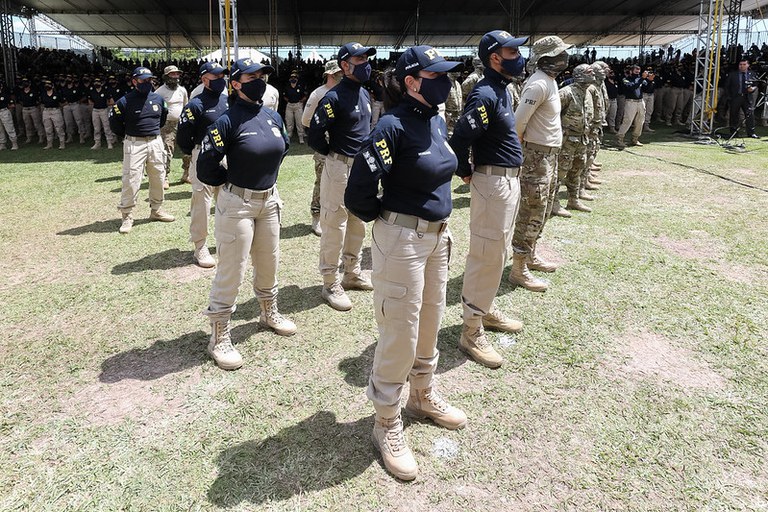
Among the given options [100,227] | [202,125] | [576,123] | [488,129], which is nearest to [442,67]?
[488,129]

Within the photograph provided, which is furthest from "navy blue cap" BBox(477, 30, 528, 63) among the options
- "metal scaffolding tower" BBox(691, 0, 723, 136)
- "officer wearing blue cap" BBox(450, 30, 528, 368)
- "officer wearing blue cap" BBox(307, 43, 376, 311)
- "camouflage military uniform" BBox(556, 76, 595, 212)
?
"metal scaffolding tower" BBox(691, 0, 723, 136)

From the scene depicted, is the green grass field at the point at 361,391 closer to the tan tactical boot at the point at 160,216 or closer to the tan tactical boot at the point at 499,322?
the tan tactical boot at the point at 499,322

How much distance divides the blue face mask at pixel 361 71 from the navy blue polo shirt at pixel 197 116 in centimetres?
179

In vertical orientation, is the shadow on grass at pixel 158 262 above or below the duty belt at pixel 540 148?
below

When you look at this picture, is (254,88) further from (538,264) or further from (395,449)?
(538,264)

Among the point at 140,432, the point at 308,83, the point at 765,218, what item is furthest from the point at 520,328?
the point at 308,83

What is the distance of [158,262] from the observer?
19.9 feet

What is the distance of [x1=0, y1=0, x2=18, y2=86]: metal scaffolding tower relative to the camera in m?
18.3

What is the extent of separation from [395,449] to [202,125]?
425 cm

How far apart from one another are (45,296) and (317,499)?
397cm

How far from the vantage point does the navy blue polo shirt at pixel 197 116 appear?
5473mm

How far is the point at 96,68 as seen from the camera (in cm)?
2130

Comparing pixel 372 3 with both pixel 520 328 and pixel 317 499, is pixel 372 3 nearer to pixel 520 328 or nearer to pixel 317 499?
pixel 520 328

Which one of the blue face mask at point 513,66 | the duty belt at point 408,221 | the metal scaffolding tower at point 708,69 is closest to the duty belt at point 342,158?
the blue face mask at point 513,66
